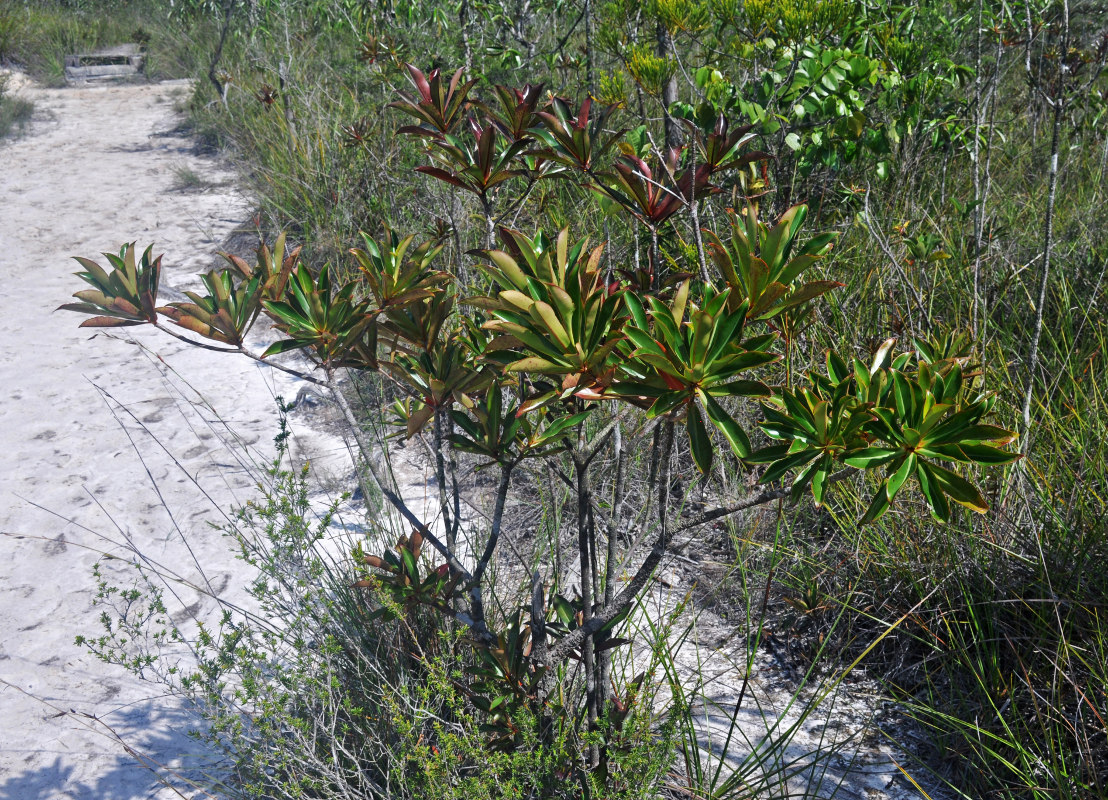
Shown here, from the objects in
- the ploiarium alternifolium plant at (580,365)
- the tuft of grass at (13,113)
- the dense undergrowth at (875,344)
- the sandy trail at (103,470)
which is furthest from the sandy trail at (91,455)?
the tuft of grass at (13,113)

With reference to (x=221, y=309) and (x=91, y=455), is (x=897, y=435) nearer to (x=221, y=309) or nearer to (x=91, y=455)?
(x=221, y=309)

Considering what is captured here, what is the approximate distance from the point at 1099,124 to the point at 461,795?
4920 mm

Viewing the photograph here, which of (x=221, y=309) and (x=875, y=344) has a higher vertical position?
(x=221, y=309)

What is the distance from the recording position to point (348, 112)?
6109mm

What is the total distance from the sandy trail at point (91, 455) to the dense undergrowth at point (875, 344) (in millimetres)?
480

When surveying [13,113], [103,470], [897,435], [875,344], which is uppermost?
[13,113]

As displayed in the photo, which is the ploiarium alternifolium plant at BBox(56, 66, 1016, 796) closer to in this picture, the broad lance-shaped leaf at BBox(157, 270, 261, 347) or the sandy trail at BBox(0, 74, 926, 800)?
the broad lance-shaped leaf at BBox(157, 270, 261, 347)

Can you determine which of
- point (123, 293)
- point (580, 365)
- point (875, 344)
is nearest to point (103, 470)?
point (123, 293)

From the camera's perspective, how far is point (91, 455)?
3.42m

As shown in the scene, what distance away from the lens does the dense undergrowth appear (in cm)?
176

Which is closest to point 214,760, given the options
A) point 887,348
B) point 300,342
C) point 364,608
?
point 364,608

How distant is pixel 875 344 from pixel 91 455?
10.5ft

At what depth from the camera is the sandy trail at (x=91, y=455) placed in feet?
7.11

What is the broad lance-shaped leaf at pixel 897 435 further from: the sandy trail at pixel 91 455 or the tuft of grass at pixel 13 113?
the tuft of grass at pixel 13 113
